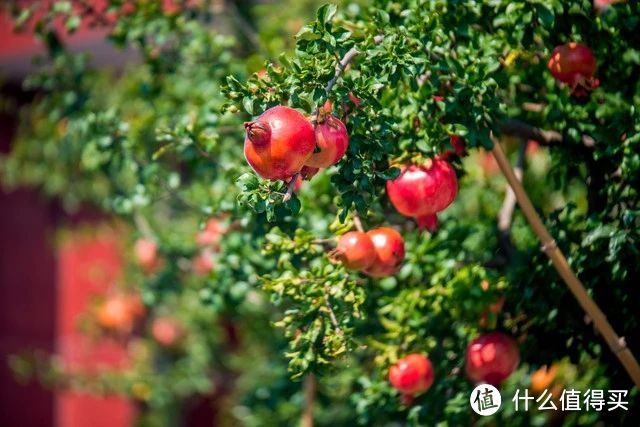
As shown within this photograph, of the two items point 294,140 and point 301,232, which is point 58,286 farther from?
point 294,140

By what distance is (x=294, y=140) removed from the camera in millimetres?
1241

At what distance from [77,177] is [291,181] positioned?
2853mm

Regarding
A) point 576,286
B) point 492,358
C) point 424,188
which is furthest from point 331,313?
point 576,286

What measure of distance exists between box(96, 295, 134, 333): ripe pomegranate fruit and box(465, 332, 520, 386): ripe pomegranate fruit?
2.25 metres

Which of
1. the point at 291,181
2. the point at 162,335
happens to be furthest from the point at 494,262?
the point at 162,335

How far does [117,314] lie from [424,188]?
2.44m

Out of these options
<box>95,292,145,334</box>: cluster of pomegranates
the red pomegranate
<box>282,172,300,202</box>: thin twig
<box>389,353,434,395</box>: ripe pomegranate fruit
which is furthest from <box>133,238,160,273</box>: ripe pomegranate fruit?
<box>282,172,300,202</box>: thin twig

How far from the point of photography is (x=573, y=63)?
1579mm

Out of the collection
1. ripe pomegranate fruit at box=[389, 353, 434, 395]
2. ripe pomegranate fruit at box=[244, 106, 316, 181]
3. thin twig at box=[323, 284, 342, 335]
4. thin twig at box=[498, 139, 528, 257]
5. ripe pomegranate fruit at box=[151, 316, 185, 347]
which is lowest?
ripe pomegranate fruit at box=[389, 353, 434, 395]

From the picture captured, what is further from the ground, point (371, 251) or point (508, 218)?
point (508, 218)

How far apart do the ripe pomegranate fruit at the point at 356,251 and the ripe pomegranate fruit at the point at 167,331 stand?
227 cm

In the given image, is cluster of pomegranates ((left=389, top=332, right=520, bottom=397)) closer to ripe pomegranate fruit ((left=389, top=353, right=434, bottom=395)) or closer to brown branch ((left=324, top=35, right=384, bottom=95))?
ripe pomegranate fruit ((left=389, top=353, right=434, bottom=395))

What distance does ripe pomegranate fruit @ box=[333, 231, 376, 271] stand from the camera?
148 cm

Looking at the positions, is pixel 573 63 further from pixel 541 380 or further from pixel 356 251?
pixel 541 380
